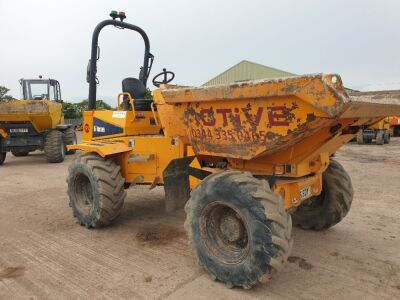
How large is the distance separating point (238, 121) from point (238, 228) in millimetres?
906

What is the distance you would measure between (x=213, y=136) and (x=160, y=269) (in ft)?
4.32

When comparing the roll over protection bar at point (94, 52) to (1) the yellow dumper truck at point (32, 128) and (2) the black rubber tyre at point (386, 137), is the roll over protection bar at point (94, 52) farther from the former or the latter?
(2) the black rubber tyre at point (386, 137)

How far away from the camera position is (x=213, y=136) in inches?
129

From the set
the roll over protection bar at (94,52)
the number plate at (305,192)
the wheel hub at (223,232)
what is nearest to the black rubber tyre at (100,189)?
the roll over protection bar at (94,52)

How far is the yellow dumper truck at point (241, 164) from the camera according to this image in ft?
8.85

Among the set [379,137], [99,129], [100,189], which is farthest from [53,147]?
[379,137]

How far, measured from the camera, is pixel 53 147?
10.4 m

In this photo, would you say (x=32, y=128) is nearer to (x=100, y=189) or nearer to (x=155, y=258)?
(x=100, y=189)

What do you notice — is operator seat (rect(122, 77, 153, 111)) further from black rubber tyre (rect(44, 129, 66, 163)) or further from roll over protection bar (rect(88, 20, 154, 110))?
black rubber tyre (rect(44, 129, 66, 163))

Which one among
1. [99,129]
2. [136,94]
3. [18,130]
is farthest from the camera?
[18,130]

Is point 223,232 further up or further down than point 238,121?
further down

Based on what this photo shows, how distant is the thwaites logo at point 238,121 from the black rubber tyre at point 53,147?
314 inches

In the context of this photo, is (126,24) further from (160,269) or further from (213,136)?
(160,269)

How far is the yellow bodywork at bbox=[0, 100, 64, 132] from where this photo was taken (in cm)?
980
